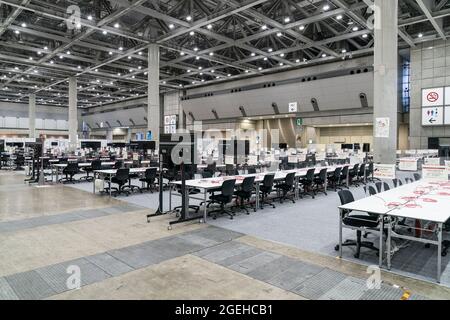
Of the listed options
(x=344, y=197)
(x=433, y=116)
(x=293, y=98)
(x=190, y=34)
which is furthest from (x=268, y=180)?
(x=293, y=98)

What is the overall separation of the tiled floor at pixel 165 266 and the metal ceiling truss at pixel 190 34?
27.6 feet

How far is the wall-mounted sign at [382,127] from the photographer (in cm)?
589

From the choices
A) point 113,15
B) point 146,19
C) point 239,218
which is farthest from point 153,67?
point 239,218

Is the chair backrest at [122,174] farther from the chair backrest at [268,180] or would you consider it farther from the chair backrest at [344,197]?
the chair backrest at [344,197]

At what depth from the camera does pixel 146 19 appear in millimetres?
14031

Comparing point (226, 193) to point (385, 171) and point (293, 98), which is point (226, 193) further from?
point (293, 98)

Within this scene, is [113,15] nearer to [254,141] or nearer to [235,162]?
[235,162]

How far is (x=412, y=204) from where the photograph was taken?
430cm

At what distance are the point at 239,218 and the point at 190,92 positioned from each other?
2158cm

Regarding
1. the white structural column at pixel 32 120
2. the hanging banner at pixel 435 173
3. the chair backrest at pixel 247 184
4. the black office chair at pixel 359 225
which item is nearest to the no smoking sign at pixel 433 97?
the hanging banner at pixel 435 173

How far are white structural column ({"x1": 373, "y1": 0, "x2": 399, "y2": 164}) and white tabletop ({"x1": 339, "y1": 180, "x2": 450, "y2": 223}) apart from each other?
2.91 ft

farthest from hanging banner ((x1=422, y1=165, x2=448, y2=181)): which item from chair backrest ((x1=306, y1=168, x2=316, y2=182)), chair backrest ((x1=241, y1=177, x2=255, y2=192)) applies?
chair backrest ((x1=241, y1=177, x2=255, y2=192))

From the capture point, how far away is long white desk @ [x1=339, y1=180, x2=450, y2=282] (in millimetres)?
3541

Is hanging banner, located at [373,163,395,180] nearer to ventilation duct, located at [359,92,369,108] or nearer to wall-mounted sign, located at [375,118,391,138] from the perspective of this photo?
wall-mounted sign, located at [375,118,391,138]
